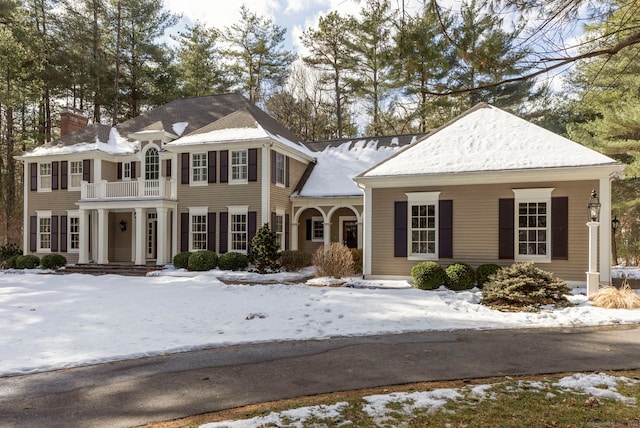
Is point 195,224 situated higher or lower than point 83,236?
higher

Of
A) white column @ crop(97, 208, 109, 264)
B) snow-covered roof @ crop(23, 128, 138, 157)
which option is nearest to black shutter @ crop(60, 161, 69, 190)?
snow-covered roof @ crop(23, 128, 138, 157)

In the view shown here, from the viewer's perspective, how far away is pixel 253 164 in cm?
1869

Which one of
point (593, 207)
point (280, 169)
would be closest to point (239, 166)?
point (280, 169)

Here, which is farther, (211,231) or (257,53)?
(257,53)

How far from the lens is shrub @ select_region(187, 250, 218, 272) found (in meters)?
17.5

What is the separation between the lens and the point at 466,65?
618 centimetres

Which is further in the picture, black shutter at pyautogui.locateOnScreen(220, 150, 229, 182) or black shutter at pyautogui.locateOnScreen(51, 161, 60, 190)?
black shutter at pyautogui.locateOnScreen(51, 161, 60, 190)

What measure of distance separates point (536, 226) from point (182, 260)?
13.2 m

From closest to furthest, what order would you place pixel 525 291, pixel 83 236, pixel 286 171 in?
pixel 525 291, pixel 286 171, pixel 83 236

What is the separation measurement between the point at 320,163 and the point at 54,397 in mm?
18843

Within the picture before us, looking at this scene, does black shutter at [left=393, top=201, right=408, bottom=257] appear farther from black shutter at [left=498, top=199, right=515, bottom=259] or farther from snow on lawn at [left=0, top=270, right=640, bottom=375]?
black shutter at [left=498, top=199, right=515, bottom=259]

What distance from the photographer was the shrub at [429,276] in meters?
12.5

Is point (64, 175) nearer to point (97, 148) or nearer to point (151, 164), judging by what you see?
point (97, 148)

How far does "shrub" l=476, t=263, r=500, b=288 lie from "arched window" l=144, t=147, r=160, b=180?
15290 millimetres
